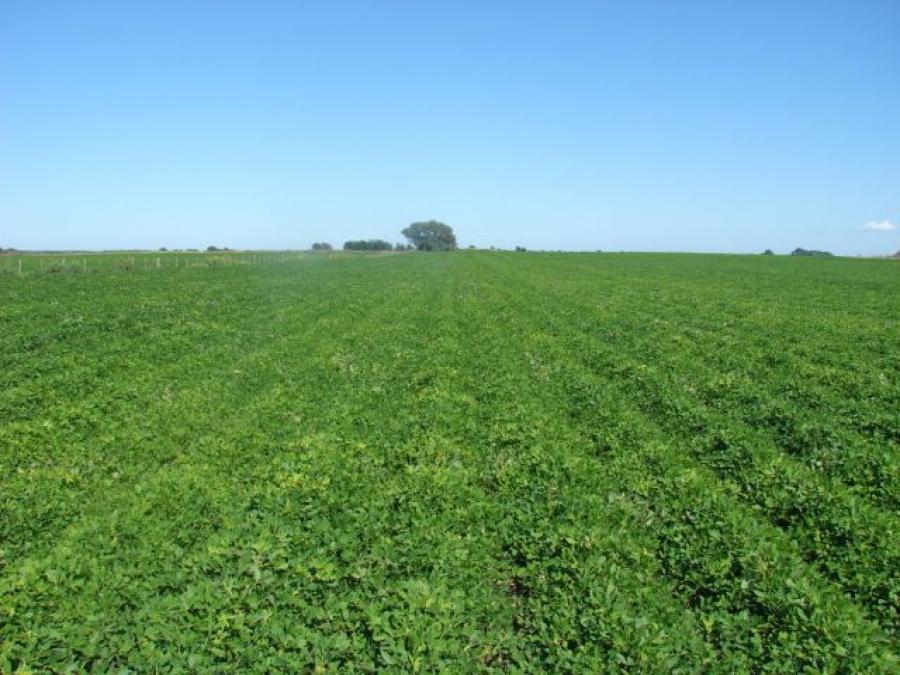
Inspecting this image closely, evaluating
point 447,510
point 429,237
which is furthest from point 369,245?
point 447,510

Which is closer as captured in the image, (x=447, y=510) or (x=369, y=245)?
(x=447, y=510)

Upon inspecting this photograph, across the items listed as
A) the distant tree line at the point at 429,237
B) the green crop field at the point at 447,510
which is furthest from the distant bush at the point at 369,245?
the green crop field at the point at 447,510

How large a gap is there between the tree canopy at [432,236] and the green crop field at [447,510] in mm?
165284

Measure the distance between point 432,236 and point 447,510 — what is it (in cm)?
17603

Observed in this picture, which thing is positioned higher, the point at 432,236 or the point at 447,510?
the point at 432,236

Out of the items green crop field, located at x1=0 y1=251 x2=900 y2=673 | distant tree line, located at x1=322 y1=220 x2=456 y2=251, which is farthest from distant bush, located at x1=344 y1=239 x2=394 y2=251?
green crop field, located at x1=0 y1=251 x2=900 y2=673

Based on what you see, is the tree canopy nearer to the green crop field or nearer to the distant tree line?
the distant tree line

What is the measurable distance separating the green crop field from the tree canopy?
16528 cm

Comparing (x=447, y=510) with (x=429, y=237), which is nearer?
(x=447, y=510)

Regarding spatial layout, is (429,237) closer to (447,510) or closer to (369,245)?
(369,245)

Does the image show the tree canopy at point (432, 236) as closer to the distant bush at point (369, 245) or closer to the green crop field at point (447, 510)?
the distant bush at point (369, 245)

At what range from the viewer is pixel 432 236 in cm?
17888

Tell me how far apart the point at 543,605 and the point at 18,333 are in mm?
19545

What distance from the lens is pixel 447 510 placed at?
6.89 m
